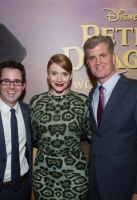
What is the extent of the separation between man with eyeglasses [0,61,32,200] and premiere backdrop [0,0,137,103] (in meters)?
0.60

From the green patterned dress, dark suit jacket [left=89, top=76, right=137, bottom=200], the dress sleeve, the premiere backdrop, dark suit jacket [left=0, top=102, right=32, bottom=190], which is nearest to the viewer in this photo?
dark suit jacket [left=89, top=76, right=137, bottom=200]

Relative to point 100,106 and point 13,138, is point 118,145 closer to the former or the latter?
point 100,106

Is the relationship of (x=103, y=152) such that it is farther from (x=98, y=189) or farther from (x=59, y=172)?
(x=59, y=172)

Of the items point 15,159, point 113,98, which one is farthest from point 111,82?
point 15,159

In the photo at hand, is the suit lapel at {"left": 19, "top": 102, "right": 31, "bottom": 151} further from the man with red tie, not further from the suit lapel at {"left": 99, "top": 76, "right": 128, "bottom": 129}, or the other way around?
the suit lapel at {"left": 99, "top": 76, "right": 128, "bottom": 129}

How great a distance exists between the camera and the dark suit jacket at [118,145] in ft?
6.30

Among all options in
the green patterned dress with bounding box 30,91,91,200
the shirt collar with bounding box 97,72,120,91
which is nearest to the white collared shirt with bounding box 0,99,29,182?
the green patterned dress with bounding box 30,91,91,200

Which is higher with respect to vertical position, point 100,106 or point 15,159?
point 100,106

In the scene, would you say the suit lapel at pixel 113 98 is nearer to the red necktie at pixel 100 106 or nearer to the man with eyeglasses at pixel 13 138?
the red necktie at pixel 100 106

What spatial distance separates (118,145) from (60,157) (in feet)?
1.99

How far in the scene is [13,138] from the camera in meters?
2.07

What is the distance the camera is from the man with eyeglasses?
2.07 m

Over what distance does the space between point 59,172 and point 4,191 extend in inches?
21.5

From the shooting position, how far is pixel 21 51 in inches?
112
